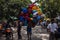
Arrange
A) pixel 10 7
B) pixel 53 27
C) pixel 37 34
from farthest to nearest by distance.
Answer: pixel 37 34
pixel 53 27
pixel 10 7

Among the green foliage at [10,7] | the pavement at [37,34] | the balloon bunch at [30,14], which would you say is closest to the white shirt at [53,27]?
the balloon bunch at [30,14]

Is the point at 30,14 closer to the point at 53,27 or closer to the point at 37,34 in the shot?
the point at 53,27

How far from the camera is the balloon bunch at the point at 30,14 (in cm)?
1104

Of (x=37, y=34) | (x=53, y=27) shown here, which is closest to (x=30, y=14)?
(x=53, y=27)

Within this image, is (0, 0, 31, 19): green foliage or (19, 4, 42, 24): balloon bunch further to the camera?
(19, 4, 42, 24): balloon bunch

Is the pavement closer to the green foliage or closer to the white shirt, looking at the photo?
the white shirt

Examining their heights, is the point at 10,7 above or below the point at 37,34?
above

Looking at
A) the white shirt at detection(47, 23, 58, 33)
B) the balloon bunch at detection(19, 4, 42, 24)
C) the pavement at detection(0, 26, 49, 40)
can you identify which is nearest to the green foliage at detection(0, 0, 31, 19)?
the balloon bunch at detection(19, 4, 42, 24)

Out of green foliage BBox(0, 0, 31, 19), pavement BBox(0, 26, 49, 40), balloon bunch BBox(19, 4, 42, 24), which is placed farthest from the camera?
pavement BBox(0, 26, 49, 40)

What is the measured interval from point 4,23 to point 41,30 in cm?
521

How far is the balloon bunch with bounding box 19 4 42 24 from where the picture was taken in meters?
11.0

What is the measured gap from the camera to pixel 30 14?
11.1m

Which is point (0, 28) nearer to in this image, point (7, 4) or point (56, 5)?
point (7, 4)

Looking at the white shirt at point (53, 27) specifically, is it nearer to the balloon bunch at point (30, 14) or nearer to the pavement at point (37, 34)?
the balloon bunch at point (30, 14)
